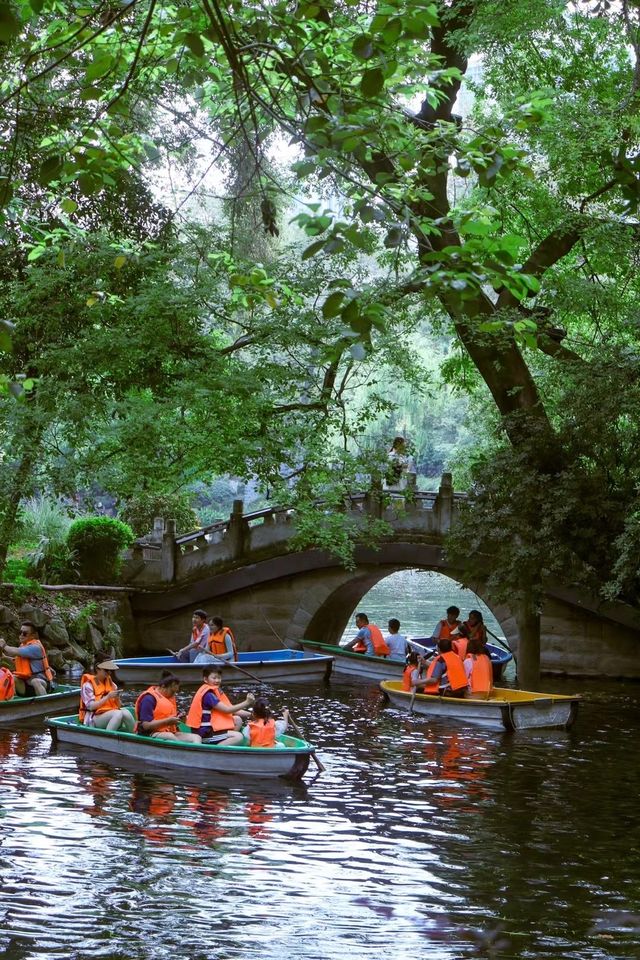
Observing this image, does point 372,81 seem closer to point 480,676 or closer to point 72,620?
point 480,676

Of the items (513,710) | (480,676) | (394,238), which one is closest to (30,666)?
(480,676)

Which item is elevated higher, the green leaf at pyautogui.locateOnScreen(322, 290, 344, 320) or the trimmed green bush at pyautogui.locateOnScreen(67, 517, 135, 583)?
the trimmed green bush at pyautogui.locateOnScreen(67, 517, 135, 583)

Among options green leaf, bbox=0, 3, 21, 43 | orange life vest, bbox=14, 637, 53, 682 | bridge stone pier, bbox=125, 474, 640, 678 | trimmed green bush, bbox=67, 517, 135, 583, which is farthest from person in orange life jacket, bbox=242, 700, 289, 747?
trimmed green bush, bbox=67, 517, 135, 583

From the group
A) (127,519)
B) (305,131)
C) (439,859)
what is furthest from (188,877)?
(127,519)

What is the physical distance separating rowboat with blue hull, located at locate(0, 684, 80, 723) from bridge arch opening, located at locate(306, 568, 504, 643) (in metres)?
7.46

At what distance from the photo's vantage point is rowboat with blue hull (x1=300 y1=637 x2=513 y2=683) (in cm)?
2377

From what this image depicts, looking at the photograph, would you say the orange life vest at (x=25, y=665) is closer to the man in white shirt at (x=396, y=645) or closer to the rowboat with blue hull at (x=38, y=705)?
the rowboat with blue hull at (x=38, y=705)

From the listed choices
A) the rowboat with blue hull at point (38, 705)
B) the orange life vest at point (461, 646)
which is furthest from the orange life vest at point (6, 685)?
the orange life vest at point (461, 646)

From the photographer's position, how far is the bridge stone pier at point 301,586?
2400cm

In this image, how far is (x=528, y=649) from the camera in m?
21.1

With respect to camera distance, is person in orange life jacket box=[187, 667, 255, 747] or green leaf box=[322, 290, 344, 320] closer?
green leaf box=[322, 290, 344, 320]

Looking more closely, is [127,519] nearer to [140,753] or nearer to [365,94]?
[140,753]

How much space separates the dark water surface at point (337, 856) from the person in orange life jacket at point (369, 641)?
6767 mm

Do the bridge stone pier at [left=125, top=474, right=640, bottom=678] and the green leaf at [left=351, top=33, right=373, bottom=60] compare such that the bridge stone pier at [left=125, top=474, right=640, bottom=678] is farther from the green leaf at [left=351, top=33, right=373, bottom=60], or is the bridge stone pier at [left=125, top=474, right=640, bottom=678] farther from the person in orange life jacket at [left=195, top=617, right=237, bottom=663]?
the green leaf at [left=351, top=33, right=373, bottom=60]
